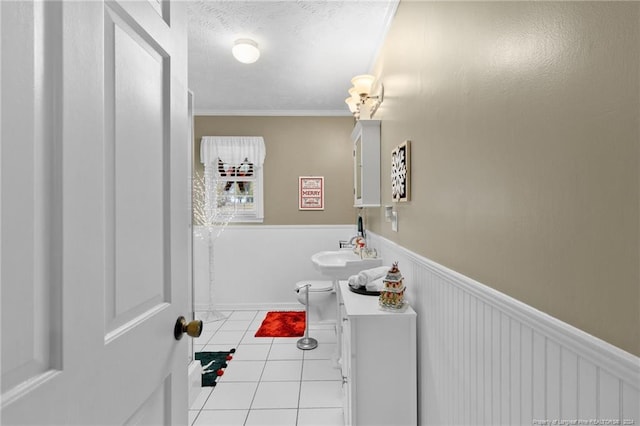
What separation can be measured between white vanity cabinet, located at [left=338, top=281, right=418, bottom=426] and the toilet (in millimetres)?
1551

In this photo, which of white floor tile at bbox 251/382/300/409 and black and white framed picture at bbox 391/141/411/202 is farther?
white floor tile at bbox 251/382/300/409

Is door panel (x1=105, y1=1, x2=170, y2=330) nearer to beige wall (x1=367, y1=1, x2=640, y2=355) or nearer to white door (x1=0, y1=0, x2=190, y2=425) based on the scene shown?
white door (x1=0, y1=0, x2=190, y2=425)

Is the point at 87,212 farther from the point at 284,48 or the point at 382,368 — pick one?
the point at 284,48

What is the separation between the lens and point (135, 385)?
2.22 ft

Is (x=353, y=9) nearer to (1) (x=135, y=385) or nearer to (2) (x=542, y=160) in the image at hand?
(2) (x=542, y=160)

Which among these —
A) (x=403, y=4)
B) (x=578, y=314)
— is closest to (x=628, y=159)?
(x=578, y=314)

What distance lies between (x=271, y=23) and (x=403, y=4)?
91 centimetres

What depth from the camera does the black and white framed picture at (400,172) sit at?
184 centimetres

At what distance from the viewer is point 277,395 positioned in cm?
223

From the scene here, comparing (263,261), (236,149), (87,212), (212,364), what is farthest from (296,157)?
(87,212)

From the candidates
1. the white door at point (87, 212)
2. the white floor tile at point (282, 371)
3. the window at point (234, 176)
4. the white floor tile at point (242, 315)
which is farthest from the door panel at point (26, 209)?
the window at point (234, 176)

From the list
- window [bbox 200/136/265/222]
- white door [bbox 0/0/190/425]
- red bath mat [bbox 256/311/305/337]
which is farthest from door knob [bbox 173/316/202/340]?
window [bbox 200/136/265/222]

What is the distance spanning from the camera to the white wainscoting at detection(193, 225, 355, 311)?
4141mm

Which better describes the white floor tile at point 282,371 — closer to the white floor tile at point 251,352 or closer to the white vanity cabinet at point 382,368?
the white floor tile at point 251,352
